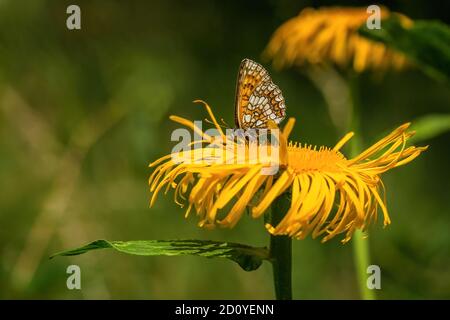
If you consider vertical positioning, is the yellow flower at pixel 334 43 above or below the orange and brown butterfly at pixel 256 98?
above

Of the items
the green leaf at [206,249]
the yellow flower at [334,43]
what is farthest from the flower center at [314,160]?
the yellow flower at [334,43]

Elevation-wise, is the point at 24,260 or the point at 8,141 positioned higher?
the point at 8,141

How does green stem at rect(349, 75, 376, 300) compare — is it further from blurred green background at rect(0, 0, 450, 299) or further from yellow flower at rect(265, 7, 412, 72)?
blurred green background at rect(0, 0, 450, 299)

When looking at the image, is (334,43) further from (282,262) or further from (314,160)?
(282,262)

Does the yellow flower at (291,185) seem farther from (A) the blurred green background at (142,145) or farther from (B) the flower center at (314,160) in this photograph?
(A) the blurred green background at (142,145)

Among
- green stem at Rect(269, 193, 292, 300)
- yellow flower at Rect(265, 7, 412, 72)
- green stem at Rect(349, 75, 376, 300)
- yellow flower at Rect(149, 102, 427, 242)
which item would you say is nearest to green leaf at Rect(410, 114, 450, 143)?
green stem at Rect(349, 75, 376, 300)

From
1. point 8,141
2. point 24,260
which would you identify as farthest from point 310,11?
point 24,260

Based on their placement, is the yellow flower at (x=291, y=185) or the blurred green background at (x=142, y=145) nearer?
the yellow flower at (x=291, y=185)

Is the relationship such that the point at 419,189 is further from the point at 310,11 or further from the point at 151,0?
the point at 151,0

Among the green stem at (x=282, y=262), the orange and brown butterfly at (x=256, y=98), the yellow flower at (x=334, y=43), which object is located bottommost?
the green stem at (x=282, y=262)
